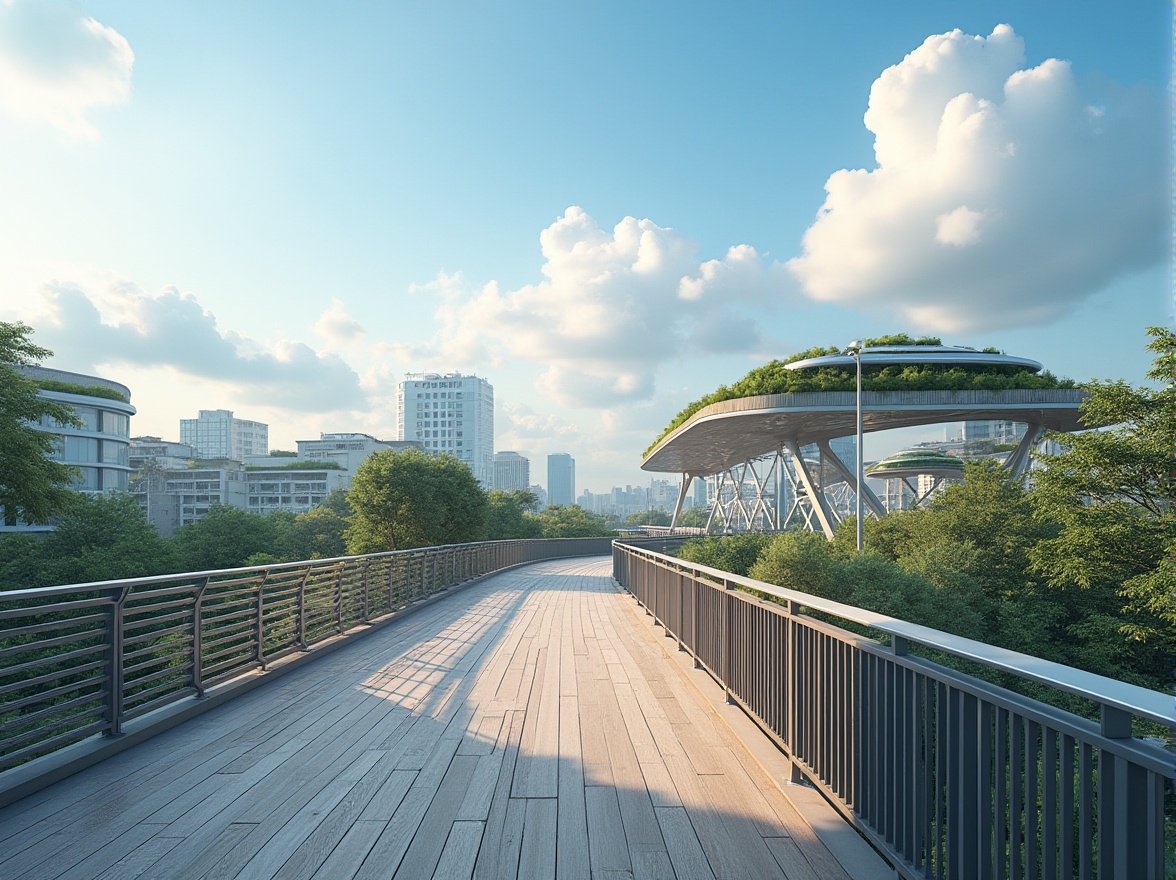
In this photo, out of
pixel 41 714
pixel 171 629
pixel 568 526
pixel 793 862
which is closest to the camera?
pixel 793 862

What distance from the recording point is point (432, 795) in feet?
13.0

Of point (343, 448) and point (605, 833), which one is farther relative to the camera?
point (343, 448)

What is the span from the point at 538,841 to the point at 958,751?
2020 mm

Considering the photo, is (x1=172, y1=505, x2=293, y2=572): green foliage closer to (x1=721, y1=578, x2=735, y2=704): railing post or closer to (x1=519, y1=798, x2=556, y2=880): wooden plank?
(x1=721, y1=578, x2=735, y2=704): railing post

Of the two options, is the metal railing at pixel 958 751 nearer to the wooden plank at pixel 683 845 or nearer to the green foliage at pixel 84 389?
the wooden plank at pixel 683 845

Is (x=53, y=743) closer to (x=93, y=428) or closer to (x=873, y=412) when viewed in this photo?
(x=873, y=412)

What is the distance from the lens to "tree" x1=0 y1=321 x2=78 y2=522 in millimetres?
23859

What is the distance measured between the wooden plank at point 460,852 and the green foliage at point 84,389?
6748 centimetres

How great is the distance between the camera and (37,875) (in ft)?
9.91

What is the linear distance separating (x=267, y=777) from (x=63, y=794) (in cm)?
108

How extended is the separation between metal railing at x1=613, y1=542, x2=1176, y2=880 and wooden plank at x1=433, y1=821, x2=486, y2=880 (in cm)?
179

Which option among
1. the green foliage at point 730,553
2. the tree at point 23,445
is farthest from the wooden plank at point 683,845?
the tree at point 23,445

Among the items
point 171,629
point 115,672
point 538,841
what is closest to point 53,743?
point 115,672

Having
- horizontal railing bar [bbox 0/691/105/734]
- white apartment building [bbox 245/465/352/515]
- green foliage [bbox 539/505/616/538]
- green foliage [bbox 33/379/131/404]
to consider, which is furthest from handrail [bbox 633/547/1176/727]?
white apartment building [bbox 245/465/352/515]
